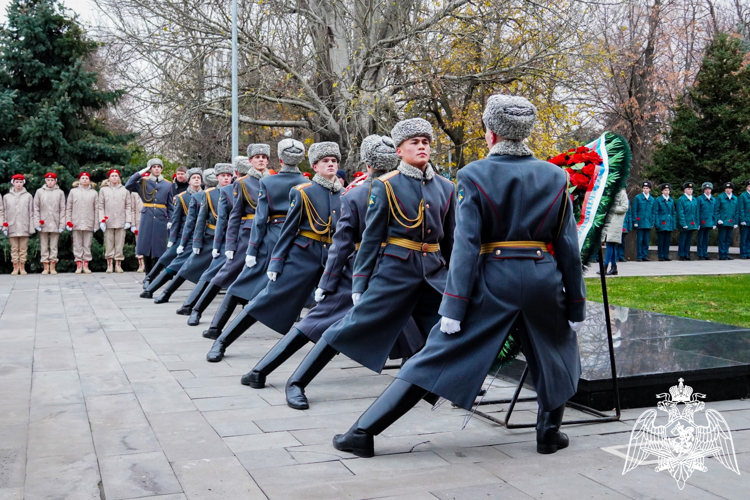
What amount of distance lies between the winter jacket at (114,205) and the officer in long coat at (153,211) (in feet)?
5.30

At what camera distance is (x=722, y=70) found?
26703 mm

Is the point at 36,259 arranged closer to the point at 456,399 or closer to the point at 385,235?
the point at 385,235

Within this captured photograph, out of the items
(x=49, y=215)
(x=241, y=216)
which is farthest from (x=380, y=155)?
(x=49, y=215)

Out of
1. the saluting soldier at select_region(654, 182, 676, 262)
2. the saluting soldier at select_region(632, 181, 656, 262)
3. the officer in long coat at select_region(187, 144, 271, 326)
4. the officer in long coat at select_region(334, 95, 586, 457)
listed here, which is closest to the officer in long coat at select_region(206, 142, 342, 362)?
the officer in long coat at select_region(187, 144, 271, 326)

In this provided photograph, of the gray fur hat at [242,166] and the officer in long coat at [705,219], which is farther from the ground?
the gray fur hat at [242,166]

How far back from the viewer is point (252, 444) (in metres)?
4.80

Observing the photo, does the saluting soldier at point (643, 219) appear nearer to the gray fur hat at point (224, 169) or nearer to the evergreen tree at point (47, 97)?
the gray fur hat at point (224, 169)

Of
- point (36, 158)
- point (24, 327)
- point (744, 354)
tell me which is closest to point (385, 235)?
point (744, 354)

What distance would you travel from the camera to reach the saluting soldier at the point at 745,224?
2192 cm

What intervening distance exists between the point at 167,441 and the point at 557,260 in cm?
252

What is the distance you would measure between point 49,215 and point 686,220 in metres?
15.6

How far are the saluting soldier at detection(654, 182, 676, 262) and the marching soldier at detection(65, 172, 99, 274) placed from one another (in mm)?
13761

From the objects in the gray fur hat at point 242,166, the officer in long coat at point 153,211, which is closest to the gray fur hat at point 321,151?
the gray fur hat at point 242,166

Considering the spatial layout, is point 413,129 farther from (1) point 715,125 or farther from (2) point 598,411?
(1) point 715,125
